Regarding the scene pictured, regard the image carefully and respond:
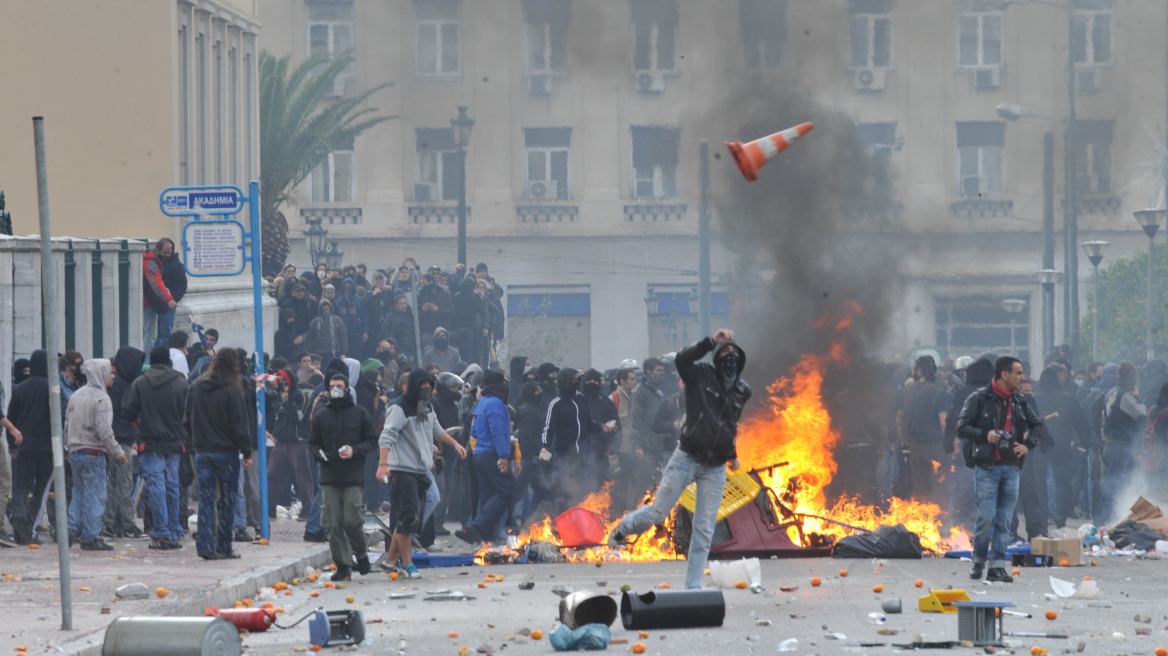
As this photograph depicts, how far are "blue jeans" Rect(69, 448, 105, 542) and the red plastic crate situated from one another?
3.37 meters

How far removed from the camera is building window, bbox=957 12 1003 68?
31.4m

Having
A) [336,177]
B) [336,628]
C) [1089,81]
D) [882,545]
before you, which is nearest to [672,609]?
[336,628]

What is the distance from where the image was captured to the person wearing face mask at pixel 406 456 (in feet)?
37.8

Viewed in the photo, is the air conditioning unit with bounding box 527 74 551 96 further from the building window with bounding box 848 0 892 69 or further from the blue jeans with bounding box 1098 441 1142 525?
the blue jeans with bounding box 1098 441 1142 525

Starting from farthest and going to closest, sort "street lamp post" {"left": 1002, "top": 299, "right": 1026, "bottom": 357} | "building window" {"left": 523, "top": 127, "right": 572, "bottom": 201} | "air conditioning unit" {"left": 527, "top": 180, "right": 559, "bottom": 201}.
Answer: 1. "air conditioning unit" {"left": 527, "top": 180, "right": 559, "bottom": 201}
2. "building window" {"left": 523, "top": 127, "right": 572, "bottom": 201}
3. "street lamp post" {"left": 1002, "top": 299, "right": 1026, "bottom": 357}

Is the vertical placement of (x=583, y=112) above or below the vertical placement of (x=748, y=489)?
above

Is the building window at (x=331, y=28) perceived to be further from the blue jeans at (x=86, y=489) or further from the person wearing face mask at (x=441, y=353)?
the blue jeans at (x=86, y=489)

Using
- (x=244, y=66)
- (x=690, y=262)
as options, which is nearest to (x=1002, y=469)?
(x=244, y=66)

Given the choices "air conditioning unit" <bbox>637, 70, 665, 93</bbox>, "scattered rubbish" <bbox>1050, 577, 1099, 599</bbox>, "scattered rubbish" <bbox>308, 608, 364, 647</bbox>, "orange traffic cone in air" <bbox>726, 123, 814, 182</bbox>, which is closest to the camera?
"scattered rubbish" <bbox>308, 608, 364, 647</bbox>

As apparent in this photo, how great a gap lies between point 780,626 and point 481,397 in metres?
5.81

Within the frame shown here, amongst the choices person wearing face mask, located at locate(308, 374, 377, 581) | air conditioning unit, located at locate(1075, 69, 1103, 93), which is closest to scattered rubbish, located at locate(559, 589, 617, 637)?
person wearing face mask, located at locate(308, 374, 377, 581)

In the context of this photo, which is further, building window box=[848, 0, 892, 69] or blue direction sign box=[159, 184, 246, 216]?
building window box=[848, 0, 892, 69]

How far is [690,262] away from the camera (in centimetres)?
3625

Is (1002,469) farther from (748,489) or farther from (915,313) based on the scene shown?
(915,313)
